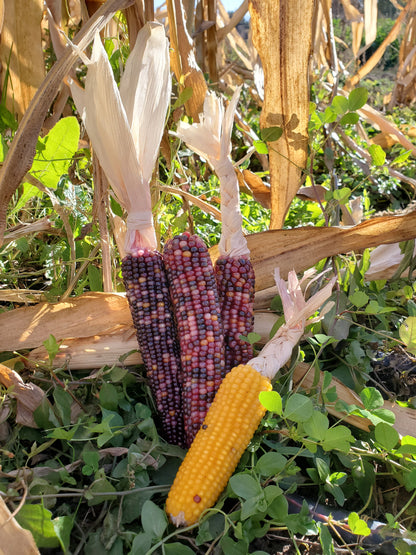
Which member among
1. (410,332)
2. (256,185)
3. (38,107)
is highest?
(38,107)

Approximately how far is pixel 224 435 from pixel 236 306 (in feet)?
1.29

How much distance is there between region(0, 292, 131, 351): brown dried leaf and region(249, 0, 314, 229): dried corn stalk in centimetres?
82

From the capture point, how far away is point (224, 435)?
1119 mm

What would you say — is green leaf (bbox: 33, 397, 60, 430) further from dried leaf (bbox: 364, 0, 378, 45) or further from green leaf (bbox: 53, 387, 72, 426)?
dried leaf (bbox: 364, 0, 378, 45)

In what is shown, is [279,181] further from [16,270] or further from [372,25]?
[372,25]

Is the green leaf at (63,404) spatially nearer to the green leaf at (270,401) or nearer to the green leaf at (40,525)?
the green leaf at (40,525)

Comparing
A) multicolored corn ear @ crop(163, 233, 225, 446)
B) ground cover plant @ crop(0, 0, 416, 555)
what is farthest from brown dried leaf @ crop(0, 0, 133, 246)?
multicolored corn ear @ crop(163, 233, 225, 446)

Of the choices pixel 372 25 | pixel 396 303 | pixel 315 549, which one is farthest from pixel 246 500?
pixel 372 25

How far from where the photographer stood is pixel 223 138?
132cm

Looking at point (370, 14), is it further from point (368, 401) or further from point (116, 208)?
point (368, 401)

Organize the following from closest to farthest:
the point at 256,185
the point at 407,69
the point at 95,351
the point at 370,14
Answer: the point at 95,351
the point at 256,185
the point at 370,14
the point at 407,69

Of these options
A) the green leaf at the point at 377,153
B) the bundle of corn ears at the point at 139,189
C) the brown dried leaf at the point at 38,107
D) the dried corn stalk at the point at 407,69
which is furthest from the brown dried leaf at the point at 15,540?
the dried corn stalk at the point at 407,69

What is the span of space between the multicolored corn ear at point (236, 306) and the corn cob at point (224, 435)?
13 cm

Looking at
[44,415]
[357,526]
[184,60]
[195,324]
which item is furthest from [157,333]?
[184,60]
